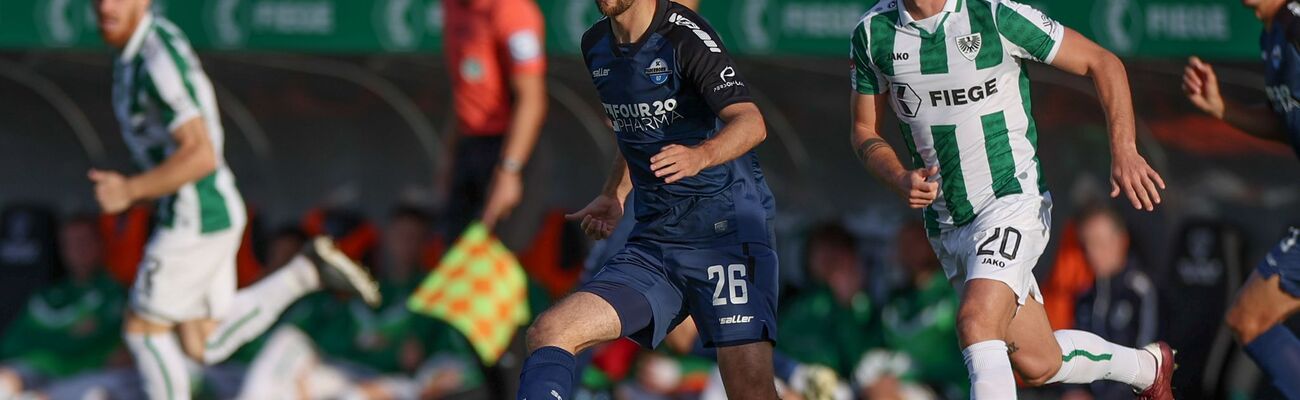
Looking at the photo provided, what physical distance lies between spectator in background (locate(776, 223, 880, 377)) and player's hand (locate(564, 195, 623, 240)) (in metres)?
3.34

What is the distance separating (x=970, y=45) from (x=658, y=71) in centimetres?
99

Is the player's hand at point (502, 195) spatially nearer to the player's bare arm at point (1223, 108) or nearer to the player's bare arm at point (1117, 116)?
the player's bare arm at point (1223, 108)

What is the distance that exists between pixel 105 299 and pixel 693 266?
620cm

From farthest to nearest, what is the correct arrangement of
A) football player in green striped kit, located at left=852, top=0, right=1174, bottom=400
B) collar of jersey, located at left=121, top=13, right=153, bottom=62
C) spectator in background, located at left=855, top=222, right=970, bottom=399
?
1. spectator in background, located at left=855, top=222, right=970, bottom=399
2. collar of jersey, located at left=121, top=13, right=153, bottom=62
3. football player in green striped kit, located at left=852, top=0, right=1174, bottom=400

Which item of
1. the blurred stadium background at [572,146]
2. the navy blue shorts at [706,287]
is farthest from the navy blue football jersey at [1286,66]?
the navy blue shorts at [706,287]

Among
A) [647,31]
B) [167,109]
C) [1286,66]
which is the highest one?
[647,31]

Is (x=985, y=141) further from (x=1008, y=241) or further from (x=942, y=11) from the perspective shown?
(x=942, y=11)

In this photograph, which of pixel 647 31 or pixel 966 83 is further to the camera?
pixel 966 83

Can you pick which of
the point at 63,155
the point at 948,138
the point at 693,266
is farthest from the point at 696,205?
the point at 63,155

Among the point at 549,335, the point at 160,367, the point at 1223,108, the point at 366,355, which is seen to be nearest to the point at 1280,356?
the point at 1223,108

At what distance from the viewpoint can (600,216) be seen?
6.39m

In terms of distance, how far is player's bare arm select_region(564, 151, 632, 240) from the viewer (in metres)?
6.38

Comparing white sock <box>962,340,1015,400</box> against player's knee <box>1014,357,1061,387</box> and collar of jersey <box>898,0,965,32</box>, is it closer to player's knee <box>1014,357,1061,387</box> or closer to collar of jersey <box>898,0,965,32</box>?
player's knee <box>1014,357,1061,387</box>

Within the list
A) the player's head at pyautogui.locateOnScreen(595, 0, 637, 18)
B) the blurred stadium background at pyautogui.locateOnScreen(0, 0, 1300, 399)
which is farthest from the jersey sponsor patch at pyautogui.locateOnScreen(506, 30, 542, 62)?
the player's head at pyautogui.locateOnScreen(595, 0, 637, 18)
